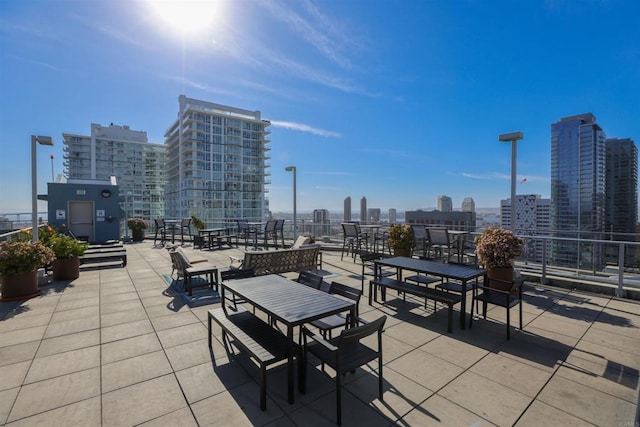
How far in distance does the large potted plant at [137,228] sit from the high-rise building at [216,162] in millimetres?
43481

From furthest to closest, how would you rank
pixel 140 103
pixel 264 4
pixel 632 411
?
pixel 140 103 → pixel 264 4 → pixel 632 411

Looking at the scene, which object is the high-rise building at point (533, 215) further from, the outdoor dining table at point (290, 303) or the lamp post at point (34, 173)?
the lamp post at point (34, 173)

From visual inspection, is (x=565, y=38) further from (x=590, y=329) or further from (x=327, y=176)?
(x=327, y=176)

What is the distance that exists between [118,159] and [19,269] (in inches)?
3255

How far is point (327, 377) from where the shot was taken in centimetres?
235

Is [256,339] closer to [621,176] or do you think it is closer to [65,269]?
[65,269]

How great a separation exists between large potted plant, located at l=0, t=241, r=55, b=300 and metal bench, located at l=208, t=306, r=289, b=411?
3974 mm

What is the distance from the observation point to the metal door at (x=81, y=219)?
10766mm

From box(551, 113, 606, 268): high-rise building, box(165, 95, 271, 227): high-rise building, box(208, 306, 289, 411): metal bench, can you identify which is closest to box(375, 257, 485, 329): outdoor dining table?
box(208, 306, 289, 411): metal bench

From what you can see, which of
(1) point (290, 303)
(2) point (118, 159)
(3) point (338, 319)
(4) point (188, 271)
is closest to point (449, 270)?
(3) point (338, 319)

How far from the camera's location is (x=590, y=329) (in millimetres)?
3273

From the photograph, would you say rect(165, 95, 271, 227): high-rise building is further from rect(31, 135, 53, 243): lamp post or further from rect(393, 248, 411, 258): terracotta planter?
rect(393, 248, 411, 258): terracotta planter

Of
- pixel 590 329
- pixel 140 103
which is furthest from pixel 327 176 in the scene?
pixel 590 329

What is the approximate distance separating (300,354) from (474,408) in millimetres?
1293
